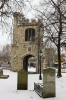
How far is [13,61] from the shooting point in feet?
72.3

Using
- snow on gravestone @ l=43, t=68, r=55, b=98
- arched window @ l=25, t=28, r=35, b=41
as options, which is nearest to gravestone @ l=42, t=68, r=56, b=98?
snow on gravestone @ l=43, t=68, r=55, b=98

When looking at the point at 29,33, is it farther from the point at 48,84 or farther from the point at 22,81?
the point at 48,84

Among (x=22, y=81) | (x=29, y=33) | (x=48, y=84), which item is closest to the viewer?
(x=48, y=84)

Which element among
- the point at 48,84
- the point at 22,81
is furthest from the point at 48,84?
the point at 22,81

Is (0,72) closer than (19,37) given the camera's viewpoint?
Yes

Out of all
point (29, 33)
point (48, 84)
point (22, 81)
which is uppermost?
point (29, 33)

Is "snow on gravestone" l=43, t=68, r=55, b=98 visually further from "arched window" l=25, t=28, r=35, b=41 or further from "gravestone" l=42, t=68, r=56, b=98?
"arched window" l=25, t=28, r=35, b=41

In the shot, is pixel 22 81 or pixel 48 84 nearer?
pixel 48 84

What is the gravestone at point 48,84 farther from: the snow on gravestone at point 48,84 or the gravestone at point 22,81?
the gravestone at point 22,81

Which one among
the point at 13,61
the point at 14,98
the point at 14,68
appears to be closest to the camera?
the point at 14,98

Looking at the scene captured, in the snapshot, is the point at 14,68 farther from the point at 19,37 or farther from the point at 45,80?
the point at 45,80

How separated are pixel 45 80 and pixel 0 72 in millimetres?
9043

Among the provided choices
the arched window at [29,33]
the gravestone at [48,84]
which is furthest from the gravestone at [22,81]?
the arched window at [29,33]

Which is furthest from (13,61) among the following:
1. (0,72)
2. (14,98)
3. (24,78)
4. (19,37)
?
(14,98)
